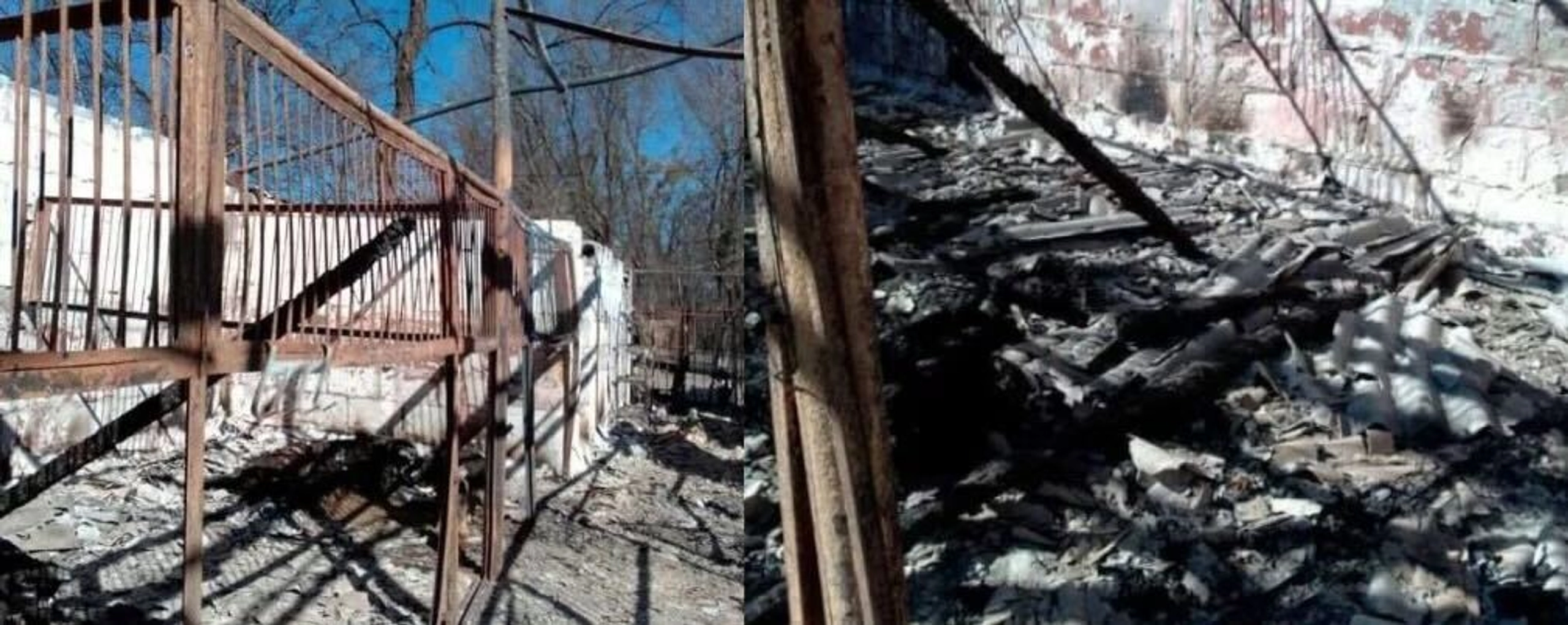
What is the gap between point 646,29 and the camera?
11.1 ft

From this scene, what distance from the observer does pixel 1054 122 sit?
1284 millimetres

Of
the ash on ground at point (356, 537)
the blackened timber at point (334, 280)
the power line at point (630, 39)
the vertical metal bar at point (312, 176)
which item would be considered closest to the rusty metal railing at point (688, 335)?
the ash on ground at point (356, 537)

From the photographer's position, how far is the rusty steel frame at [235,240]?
1.20 m

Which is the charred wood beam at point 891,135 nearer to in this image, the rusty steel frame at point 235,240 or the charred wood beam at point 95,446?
the rusty steel frame at point 235,240

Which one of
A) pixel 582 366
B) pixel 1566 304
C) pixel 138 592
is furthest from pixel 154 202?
pixel 582 366

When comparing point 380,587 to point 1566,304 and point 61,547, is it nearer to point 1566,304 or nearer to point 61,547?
point 61,547

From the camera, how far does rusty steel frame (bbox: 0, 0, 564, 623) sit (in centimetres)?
120

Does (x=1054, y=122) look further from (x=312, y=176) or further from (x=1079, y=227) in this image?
(x=312, y=176)

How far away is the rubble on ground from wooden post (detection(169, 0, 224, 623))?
0.66 meters

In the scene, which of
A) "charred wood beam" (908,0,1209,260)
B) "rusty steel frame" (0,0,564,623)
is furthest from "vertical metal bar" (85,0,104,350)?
"charred wood beam" (908,0,1209,260)

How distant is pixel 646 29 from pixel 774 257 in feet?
9.36

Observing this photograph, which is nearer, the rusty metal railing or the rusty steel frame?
the rusty steel frame

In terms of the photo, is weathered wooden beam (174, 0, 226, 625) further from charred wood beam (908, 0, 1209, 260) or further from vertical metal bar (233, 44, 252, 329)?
charred wood beam (908, 0, 1209, 260)

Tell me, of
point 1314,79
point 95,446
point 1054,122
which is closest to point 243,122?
point 95,446
